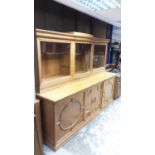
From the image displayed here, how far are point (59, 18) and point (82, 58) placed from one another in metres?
0.95

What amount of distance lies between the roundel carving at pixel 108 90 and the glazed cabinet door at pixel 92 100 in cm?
30

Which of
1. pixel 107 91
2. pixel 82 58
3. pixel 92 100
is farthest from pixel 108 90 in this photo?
pixel 82 58

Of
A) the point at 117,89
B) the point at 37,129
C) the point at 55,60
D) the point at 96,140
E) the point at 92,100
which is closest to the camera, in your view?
the point at 37,129

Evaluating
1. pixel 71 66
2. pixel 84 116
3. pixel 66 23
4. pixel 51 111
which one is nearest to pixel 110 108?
pixel 84 116

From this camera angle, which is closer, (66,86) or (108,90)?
(66,86)

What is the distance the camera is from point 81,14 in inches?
117

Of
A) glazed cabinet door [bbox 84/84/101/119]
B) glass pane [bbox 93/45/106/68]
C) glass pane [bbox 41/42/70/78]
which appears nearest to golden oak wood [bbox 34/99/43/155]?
glass pane [bbox 41/42/70/78]

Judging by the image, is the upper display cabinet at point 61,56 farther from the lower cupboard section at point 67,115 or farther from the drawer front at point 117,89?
the drawer front at point 117,89

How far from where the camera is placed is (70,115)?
221cm

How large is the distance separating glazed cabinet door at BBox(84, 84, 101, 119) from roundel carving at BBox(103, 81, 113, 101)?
11.8 inches

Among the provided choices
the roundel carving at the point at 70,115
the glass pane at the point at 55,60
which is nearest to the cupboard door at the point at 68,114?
the roundel carving at the point at 70,115

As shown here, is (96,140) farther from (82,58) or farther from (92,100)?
(82,58)

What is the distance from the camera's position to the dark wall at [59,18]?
6.98 ft
